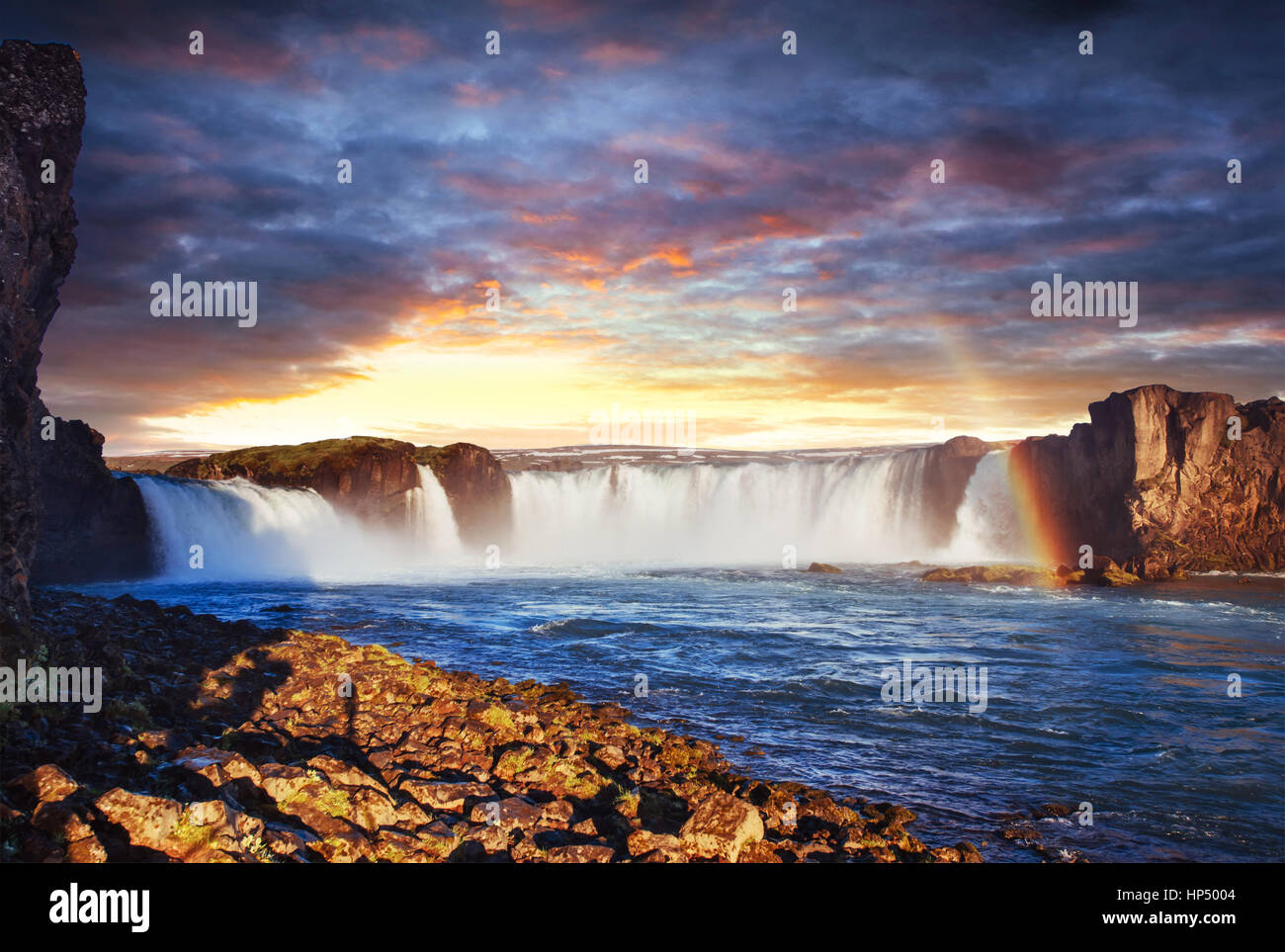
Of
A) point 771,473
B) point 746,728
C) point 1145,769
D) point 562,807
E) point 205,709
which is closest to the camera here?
point 562,807

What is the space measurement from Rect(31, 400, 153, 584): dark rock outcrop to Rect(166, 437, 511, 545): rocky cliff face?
19208mm

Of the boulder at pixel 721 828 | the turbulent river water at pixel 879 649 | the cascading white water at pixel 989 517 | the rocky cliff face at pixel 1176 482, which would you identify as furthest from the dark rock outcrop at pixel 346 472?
the boulder at pixel 721 828

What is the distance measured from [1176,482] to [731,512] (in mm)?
40930

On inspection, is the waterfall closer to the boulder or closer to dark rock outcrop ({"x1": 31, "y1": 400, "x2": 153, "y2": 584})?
dark rock outcrop ({"x1": 31, "y1": 400, "x2": 153, "y2": 584})

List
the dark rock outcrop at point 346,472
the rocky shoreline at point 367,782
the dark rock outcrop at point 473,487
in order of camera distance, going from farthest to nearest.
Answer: the dark rock outcrop at point 473,487 < the dark rock outcrop at point 346,472 < the rocky shoreline at point 367,782

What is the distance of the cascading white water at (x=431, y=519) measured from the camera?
73.4m

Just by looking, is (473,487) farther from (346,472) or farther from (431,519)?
(346,472)

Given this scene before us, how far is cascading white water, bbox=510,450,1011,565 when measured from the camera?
7300 cm

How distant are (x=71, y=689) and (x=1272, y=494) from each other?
77.6m

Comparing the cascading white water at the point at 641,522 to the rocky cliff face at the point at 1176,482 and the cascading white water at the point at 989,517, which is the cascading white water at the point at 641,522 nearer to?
the cascading white water at the point at 989,517

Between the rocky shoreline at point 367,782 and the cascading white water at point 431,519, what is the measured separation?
2312 inches
